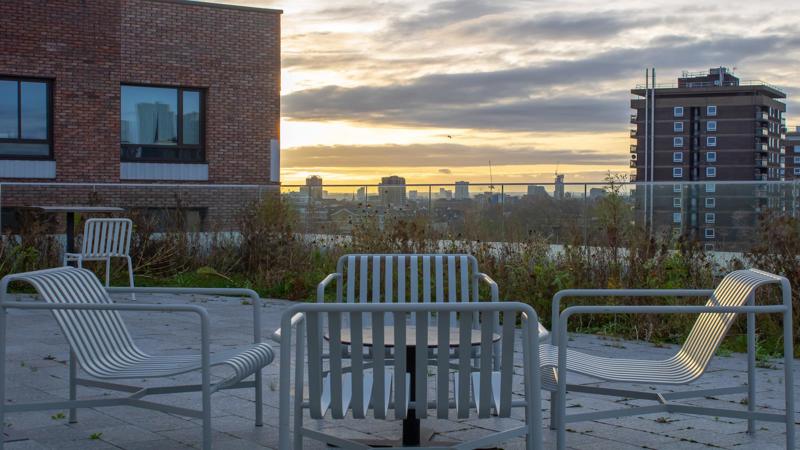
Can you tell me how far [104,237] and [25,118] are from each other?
39.6 ft

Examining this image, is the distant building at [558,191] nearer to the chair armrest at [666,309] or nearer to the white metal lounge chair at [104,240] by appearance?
the white metal lounge chair at [104,240]

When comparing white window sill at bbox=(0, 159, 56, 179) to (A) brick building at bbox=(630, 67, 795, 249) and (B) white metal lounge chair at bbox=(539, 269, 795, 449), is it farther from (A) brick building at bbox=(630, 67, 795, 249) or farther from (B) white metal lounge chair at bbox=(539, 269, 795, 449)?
(A) brick building at bbox=(630, 67, 795, 249)

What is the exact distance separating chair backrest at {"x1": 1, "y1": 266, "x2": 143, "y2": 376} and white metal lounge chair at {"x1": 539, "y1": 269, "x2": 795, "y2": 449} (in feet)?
6.66

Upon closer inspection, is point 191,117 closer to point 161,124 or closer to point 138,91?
point 161,124

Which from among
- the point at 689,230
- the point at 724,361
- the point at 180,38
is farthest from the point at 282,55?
the point at 724,361

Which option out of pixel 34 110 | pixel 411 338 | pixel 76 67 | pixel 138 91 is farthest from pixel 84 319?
pixel 138 91

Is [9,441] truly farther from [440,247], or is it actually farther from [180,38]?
[180,38]

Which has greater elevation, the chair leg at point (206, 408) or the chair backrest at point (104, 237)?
the chair backrest at point (104, 237)

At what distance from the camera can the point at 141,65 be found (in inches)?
888

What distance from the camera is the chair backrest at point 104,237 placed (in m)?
10.6

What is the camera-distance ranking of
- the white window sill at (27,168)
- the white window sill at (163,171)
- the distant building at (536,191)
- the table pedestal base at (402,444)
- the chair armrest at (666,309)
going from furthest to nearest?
the white window sill at (163,171), the white window sill at (27,168), the distant building at (536,191), the table pedestal base at (402,444), the chair armrest at (666,309)

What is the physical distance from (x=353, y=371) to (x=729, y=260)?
760cm

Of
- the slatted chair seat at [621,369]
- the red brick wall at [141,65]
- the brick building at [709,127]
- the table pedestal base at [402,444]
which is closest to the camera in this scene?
the slatted chair seat at [621,369]

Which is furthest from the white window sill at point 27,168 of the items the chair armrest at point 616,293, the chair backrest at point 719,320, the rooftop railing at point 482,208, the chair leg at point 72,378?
the chair backrest at point 719,320
